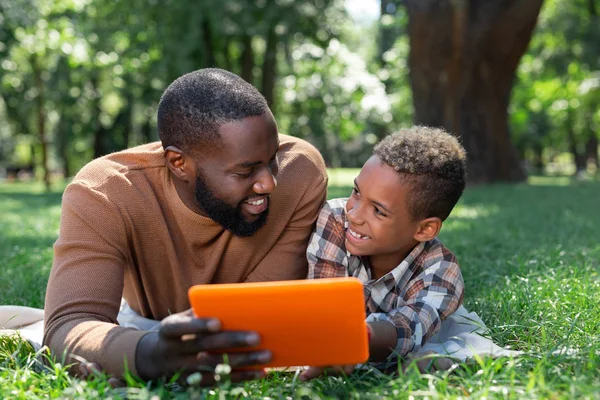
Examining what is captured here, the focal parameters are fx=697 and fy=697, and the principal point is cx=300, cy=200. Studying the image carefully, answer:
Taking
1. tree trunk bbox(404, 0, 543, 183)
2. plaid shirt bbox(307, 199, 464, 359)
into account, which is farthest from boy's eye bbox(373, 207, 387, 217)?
tree trunk bbox(404, 0, 543, 183)

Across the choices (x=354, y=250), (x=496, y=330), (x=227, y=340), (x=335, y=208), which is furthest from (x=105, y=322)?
(x=496, y=330)

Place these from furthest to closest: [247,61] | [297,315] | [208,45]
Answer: [247,61]
[208,45]
[297,315]

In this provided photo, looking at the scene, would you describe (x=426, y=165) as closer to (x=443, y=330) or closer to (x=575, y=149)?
(x=443, y=330)

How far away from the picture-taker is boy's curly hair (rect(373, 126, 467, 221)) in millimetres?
3041

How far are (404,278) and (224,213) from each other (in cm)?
87

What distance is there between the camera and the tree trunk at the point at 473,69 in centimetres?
1252

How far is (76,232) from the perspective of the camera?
2.88m

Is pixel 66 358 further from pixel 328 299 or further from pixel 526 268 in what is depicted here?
pixel 526 268

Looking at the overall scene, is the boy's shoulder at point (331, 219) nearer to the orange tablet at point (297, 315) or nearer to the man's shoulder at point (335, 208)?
the man's shoulder at point (335, 208)

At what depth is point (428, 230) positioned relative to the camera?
3.17 meters

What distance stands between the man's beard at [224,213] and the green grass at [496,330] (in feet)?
2.39

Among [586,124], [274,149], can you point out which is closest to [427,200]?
[274,149]

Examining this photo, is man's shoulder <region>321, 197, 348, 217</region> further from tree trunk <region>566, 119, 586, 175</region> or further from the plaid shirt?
tree trunk <region>566, 119, 586, 175</region>

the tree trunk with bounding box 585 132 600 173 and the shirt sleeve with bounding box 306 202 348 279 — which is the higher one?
the shirt sleeve with bounding box 306 202 348 279
